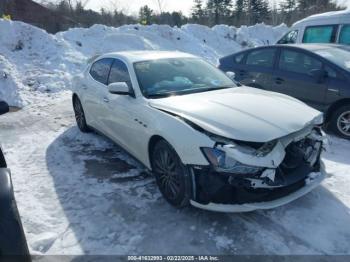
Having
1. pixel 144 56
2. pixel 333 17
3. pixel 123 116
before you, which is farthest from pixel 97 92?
pixel 333 17

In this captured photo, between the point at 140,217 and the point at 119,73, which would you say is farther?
the point at 119,73

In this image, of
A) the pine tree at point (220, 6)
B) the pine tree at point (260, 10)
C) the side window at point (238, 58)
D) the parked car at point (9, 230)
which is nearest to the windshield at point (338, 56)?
the side window at point (238, 58)

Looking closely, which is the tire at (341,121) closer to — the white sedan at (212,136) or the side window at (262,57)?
the side window at (262,57)

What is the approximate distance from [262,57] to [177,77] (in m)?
2.94

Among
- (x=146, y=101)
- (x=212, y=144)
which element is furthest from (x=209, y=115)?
(x=146, y=101)

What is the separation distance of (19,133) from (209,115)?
439cm

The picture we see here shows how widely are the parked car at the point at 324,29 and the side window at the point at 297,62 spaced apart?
2.52m

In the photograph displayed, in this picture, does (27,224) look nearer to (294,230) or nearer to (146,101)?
(146,101)

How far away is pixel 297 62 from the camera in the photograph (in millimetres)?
5809

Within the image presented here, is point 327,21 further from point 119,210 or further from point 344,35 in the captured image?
point 119,210

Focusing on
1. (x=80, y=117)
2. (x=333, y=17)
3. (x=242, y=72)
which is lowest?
(x=80, y=117)

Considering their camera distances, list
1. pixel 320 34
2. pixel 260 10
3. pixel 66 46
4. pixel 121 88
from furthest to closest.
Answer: pixel 260 10, pixel 66 46, pixel 320 34, pixel 121 88

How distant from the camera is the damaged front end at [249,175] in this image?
276 centimetres

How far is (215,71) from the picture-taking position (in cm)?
463
